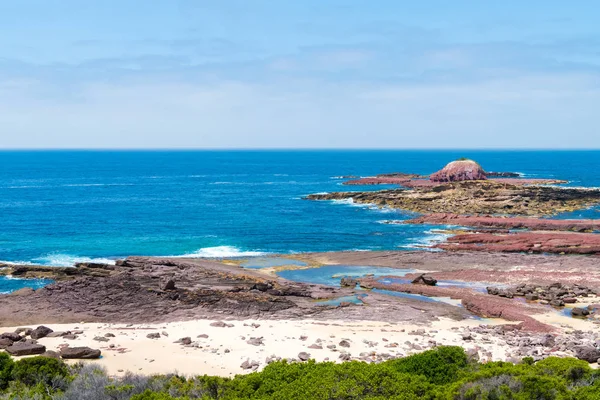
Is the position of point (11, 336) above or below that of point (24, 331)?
above

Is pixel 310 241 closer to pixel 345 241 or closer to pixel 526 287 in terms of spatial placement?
pixel 345 241

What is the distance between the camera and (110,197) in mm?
110750

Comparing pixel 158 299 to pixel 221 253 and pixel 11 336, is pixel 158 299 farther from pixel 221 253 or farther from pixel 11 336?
pixel 221 253

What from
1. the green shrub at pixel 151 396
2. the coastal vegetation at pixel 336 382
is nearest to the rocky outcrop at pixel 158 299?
the coastal vegetation at pixel 336 382

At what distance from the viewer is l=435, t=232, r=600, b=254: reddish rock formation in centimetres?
5819

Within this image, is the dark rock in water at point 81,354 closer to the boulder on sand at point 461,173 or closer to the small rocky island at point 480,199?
the small rocky island at point 480,199

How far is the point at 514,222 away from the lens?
241 feet

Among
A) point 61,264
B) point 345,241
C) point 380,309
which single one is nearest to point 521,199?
point 345,241

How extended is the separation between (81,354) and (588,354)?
80.5 feet

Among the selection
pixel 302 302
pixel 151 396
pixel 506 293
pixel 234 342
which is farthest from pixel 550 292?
pixel 151 396

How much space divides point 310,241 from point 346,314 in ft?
97.0

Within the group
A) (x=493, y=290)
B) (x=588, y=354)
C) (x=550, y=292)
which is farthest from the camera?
(x=493, y=290)

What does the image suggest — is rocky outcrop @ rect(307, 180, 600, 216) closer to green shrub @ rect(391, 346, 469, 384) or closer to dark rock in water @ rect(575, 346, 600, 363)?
dark rock in water @ rect(575, 346, 600, 363)

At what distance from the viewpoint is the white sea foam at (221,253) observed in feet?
190
